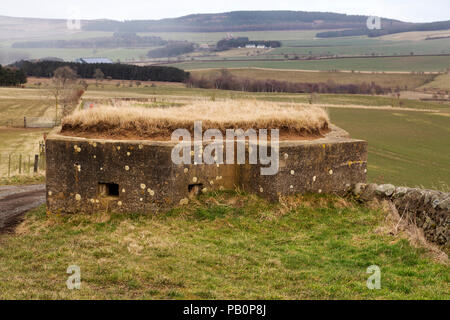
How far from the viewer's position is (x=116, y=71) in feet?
364

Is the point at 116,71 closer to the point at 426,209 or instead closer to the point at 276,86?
the point at 276,86

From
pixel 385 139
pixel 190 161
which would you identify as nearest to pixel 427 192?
pixel 190 161

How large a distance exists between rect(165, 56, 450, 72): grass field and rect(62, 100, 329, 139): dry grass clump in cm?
13863

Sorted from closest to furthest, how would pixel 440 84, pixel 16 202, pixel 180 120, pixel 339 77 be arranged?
1. pixel 180 120
2. pixel 16 202
3. pixel 440 84
4. pixel 339 77

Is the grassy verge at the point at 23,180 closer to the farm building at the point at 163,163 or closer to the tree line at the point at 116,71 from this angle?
the farm building at the point at 163,163

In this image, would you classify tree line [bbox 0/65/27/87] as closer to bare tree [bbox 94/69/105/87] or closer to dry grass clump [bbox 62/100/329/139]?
bare tree [bbox 94/69/105/87]

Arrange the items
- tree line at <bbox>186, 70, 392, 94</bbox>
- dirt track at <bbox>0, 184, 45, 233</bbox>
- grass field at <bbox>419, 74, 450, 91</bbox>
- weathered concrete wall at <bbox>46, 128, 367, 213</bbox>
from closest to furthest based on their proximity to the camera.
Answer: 1. weathered concrete wall at <bbox>46, 128, 367, 213</bbox>
2. dirt track at <bbox>0, 184, 45, 233</bbox>
3. tree line at <bbox>186, 70, 392, 94</bbox>
4. grass field at <bbox>419, 74, 450, 91</bbox>

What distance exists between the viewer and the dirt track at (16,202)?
12.7 meters

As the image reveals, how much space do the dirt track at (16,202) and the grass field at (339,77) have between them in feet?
341

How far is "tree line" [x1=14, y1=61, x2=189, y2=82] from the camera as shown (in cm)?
10575

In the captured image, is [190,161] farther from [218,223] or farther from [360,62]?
[360,62]

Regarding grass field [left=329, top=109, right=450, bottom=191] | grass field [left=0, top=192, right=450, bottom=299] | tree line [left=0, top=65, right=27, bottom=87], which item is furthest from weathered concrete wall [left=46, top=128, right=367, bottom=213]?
tree line [left=0, top=65, right=27, bottom=87]

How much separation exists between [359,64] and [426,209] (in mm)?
160890

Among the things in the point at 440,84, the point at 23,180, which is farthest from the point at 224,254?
the point at 440,84
